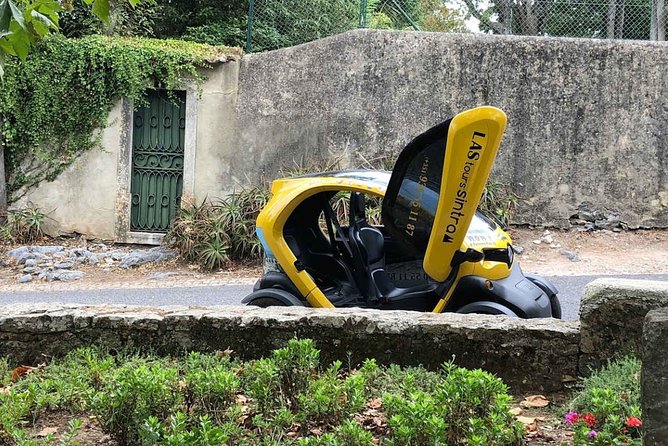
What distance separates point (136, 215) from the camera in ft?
39.0

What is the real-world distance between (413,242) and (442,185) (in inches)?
22.3

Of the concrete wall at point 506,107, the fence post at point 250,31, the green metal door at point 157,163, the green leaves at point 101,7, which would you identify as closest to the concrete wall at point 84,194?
the concrete wall at point 506,107

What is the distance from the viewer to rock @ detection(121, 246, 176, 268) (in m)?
10.4

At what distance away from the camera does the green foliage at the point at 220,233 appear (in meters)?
10.1

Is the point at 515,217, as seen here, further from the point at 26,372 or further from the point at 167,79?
the point at 26,372

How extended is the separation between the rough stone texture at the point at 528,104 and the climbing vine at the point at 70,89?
2135 millimetres

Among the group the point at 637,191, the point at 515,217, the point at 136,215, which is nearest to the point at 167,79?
the point at 136,215

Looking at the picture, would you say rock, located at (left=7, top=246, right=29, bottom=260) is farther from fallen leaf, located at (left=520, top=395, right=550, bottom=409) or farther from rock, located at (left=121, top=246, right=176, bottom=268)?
fallen leaf, located at (left=520, top=395, right=550, bottom=409)

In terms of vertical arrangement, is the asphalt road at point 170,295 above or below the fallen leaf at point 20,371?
below

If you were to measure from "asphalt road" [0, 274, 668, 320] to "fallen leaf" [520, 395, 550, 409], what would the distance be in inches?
167

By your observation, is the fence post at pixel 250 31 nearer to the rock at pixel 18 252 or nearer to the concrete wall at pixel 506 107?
the concrete wall at pixel 506 107

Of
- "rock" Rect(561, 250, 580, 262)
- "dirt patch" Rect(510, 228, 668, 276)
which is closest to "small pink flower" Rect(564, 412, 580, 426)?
"dirt patch" Rect(510, 228, 668, 276)

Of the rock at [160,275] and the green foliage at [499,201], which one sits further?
the green foliage at [499,201]

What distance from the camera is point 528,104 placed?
36.2 feet
